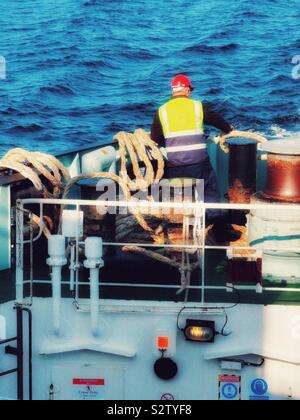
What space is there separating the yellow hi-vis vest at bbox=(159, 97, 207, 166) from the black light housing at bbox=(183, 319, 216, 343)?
7.32ft

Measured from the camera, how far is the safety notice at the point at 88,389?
7.84 metres

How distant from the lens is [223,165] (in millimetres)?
12078

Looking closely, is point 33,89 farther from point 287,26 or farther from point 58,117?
Answer: point 287,26

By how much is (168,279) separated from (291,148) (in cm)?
168

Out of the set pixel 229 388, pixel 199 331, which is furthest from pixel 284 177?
pixel 229 388

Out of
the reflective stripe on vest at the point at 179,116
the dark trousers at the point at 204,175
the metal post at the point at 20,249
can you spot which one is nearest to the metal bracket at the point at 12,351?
the metal post at the point at 20,249

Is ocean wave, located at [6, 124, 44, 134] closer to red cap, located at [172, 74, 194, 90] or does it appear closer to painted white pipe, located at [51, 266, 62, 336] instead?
red cap, located at [172, 74, 194, 90]

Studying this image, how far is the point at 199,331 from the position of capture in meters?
7.64

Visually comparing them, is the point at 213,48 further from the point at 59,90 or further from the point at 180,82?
the point at 180,82

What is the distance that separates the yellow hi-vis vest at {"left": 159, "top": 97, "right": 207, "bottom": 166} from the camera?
916 centimetres

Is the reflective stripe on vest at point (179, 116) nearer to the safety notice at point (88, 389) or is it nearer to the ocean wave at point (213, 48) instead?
the safety notice at point (88, 389)
